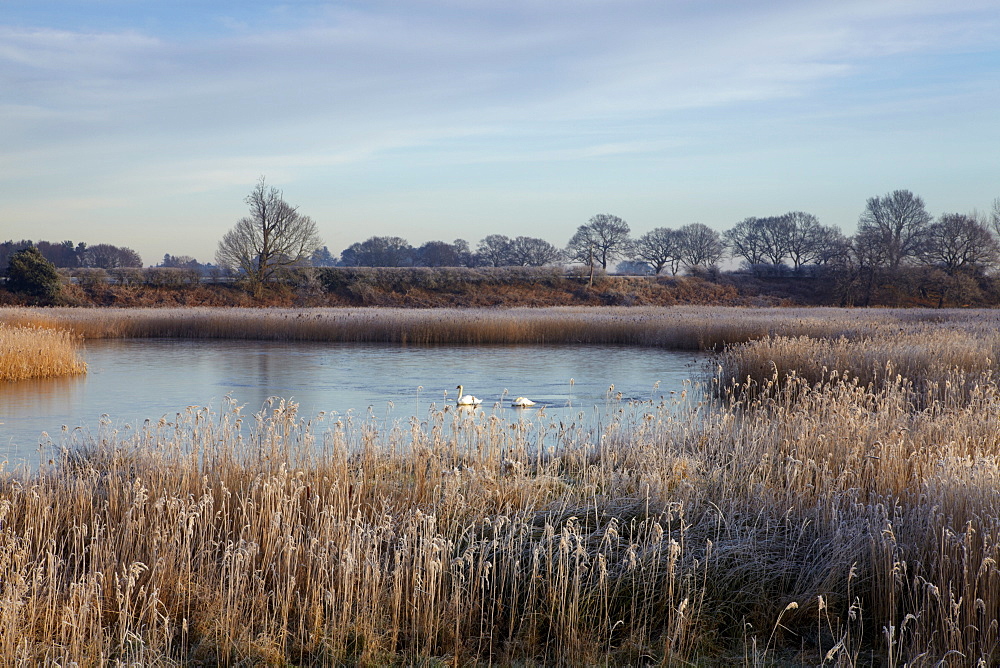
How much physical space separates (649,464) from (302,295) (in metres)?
39.8

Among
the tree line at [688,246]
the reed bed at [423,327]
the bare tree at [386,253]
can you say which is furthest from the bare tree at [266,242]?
the bare tree at [386,253]

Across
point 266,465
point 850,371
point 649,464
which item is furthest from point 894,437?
point 850,371

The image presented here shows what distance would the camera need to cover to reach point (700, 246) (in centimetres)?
6188

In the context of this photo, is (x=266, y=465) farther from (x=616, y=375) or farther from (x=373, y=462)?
(x=616, y=375)

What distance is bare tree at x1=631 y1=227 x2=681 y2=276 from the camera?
6219cm

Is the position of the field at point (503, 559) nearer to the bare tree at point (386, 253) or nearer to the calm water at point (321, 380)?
the calm water at point (321, 380)

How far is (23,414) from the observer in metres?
10.1

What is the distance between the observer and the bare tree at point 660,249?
62.2m

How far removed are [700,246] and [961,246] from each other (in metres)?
19.4

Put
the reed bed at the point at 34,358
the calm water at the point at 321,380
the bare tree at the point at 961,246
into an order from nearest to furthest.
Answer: the calm water at the point at 321,380, the reed bed at the point at 34,358, the bare tree at the point at 961,246

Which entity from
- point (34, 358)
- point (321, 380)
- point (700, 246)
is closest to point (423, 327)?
point (321, 380)

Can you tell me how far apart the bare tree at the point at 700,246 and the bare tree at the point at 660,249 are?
18.7 inches

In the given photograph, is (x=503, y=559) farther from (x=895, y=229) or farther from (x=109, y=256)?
(x=109, y=256)

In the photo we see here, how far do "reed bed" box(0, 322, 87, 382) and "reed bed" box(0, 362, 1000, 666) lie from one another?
33.8ft
